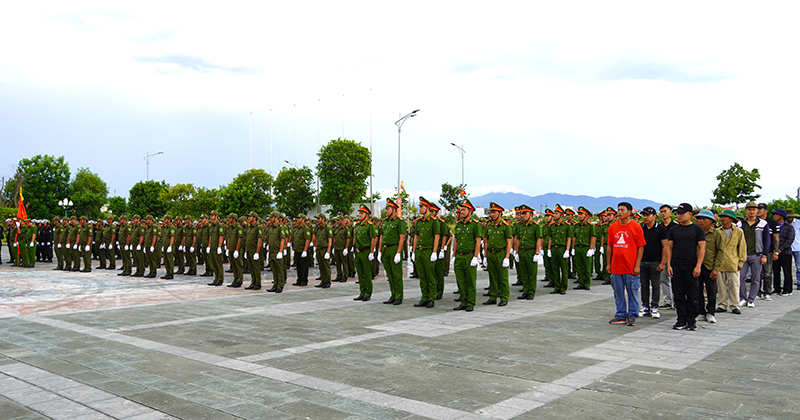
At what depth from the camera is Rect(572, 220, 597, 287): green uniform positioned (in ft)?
46.2

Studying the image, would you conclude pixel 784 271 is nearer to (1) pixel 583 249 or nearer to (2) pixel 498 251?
(1) pixel 583 249

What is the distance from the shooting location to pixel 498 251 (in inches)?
446

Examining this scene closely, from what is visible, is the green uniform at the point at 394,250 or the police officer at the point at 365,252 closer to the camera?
the green uniform at the point at 394,250

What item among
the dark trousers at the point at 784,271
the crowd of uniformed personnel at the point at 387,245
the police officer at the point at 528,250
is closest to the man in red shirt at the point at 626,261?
the crowd of uniformed personnel at the point at 387,245

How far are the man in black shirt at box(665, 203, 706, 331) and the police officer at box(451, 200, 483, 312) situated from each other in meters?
3.46

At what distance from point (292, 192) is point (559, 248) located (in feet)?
154

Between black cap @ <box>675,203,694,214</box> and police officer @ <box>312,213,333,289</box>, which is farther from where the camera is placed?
police officer @ <box>312,213,333,289</box>

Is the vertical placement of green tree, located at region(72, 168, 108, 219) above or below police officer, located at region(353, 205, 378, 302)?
above

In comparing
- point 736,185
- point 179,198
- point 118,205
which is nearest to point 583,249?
point 736,185

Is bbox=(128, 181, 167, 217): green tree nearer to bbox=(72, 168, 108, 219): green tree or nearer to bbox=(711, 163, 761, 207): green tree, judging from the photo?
bbox=(72, 168, 108, 219): green tree

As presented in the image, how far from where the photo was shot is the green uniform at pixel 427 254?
11.2 m

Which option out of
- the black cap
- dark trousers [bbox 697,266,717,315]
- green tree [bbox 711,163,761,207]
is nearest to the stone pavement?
dark trousers [bbox 697,266,717,315]

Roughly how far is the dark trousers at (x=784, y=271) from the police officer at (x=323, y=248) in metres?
10.8

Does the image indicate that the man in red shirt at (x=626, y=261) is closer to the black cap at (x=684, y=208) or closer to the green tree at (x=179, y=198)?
the black cap at (x=684, y=208)
